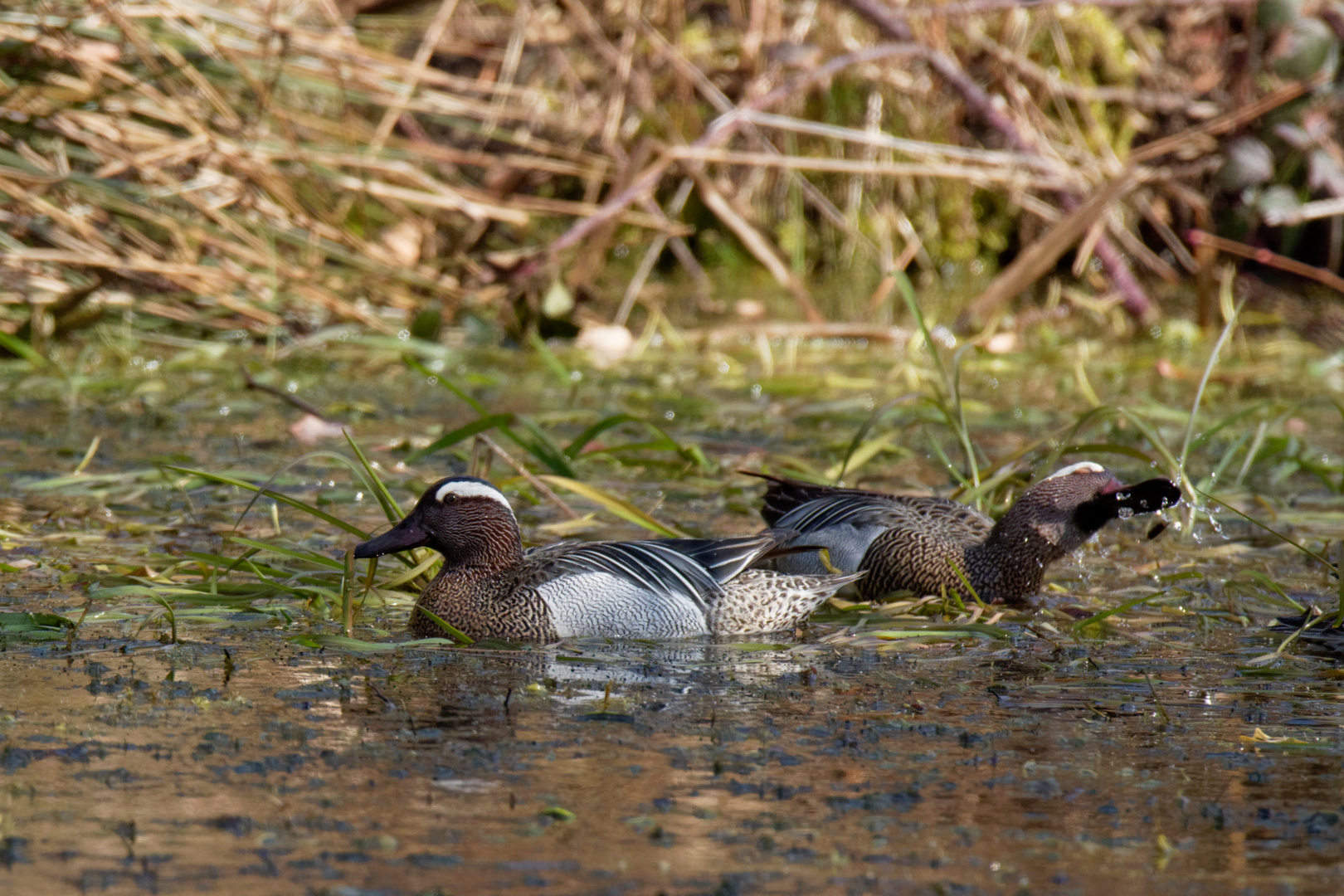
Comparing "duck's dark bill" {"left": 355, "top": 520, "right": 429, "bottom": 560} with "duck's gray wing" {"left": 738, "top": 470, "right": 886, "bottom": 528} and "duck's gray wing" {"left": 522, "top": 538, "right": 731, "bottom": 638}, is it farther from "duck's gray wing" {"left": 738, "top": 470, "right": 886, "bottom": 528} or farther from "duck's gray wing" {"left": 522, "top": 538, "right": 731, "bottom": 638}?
"duck's gray wing" {"left": 738, "top": 470, "right": 886, "bottom": 528}

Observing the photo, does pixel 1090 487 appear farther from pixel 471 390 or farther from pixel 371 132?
pixel 371 132

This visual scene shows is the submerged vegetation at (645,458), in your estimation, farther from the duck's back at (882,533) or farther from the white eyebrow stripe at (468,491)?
the white eyebrow stripe at (468,491)

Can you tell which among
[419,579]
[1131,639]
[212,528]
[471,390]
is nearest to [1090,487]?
[1131,639]

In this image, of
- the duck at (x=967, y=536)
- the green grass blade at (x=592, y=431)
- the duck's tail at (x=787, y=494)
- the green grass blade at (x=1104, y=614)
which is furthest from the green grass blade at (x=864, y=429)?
the green grass blade at (x=1104, y=614)

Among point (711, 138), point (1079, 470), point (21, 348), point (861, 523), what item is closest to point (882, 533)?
point (861, 523)

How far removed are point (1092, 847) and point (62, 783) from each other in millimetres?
1819

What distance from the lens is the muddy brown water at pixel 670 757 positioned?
8.94ft

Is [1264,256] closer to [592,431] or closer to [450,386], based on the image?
[592,431]

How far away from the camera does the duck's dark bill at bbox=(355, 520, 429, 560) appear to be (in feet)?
14.4

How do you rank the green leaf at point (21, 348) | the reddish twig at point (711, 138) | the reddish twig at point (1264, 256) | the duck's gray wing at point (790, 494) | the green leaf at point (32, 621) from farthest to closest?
the reddish twig at point (1264, 256) → the reddish twig at point (711, 138) → the green leaf at point (21, 348) → the duck's gray wing at point (790, 494) → the green leaf at point (32, 621)

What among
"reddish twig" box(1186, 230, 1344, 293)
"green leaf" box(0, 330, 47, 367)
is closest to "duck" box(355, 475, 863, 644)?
"green leaf" box(0, 330, 47, 367)

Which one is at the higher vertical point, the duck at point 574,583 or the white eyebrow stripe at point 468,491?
the white eyebrow stripe at point 468,491

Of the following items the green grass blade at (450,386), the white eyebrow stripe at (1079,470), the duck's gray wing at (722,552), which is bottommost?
the duck's gray wing at (722,552)

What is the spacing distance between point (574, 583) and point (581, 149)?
6174 mm
